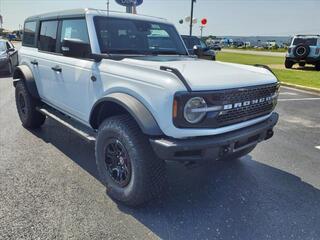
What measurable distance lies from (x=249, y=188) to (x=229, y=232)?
0.99 metres

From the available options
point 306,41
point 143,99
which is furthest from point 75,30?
point 306,41

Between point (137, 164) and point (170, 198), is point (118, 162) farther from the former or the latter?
point (170, 198)

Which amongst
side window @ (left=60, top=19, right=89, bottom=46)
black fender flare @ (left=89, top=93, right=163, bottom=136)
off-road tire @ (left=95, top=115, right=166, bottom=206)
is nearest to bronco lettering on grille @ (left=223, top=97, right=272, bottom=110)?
black fender flare @ (left=89, top=93, right=163, bottom=136)

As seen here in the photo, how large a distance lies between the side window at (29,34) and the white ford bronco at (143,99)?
2.68 ft

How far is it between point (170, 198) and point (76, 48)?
6.54ft

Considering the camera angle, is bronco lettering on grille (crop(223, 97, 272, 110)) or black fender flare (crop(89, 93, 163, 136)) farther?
bronco lettering on grille (crop(223, 97, 272, 110))

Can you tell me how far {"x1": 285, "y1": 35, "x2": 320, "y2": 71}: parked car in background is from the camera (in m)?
17.9

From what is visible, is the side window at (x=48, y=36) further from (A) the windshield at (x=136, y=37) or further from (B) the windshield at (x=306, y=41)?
(B) the windshield at (x=306, y=41)

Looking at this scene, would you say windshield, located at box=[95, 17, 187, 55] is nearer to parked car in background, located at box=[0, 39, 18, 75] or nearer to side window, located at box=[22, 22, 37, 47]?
side window, located at box=[22, 22, 37, 47]

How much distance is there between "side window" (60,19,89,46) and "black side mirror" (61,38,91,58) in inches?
5.4

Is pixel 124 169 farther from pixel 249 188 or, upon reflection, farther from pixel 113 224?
pixel 249 188

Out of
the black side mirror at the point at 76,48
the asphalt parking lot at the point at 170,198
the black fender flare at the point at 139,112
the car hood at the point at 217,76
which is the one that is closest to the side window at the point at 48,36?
the black side mirror at the point at 76,48

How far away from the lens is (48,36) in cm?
498

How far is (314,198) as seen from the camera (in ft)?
11.7
